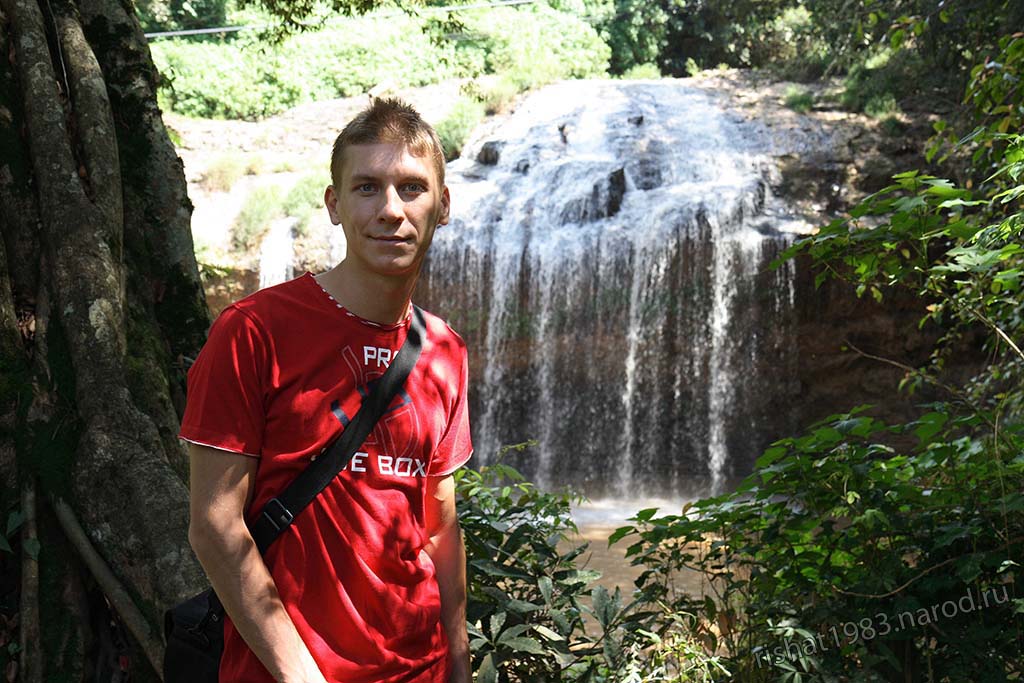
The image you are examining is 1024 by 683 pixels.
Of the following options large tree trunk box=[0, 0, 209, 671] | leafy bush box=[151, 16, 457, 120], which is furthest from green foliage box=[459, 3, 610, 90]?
large tree trunk box=[0, 0, 209, 671]

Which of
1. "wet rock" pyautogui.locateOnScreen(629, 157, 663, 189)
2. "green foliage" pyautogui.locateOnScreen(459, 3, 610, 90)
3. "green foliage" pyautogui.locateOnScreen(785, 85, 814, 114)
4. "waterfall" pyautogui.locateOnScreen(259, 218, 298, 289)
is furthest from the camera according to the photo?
"green foliage" pyautogui.locateOnScreen(459, 3, 610, 90)

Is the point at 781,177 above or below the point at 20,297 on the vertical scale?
below

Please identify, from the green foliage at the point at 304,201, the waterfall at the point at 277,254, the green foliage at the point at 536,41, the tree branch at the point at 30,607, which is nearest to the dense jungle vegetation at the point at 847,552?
the tree branch at the point at 30,607

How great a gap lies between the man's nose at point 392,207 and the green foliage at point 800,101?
57.0 feet

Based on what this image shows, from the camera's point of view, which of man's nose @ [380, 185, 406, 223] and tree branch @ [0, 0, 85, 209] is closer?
man's nose @ [380, 185, 406, 223]

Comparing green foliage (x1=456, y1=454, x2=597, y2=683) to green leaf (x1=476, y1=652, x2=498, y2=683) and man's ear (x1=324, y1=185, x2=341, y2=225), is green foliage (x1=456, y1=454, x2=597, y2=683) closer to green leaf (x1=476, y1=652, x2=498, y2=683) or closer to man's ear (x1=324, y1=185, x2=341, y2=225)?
green leaf (x1=476, y1=652, x2=498, y2=683)

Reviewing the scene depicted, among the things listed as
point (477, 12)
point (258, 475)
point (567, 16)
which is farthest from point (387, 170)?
point (567, 16)

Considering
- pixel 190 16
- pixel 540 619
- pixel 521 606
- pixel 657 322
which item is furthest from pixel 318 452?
pixel 190 16

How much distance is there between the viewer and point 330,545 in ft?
5.95

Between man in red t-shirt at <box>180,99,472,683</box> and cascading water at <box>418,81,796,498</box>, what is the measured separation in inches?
494

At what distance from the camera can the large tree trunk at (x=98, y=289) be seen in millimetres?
2846

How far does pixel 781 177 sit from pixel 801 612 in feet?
44.3

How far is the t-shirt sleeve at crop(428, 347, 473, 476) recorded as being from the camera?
206 centimetres

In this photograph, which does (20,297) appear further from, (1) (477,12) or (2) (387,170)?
(1) (477,12)
